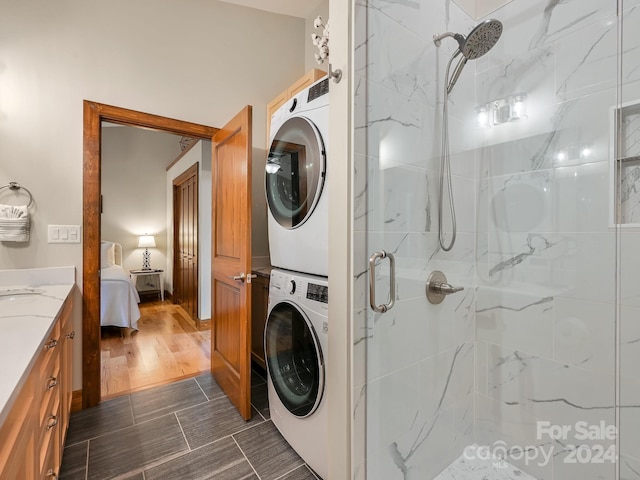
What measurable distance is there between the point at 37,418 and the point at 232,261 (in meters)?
1.25

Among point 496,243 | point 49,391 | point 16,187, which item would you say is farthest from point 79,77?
point 496,243

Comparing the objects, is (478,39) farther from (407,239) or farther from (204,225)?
(204,225)

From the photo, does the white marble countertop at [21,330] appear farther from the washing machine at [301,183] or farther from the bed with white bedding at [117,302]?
the bed with white bedding at [117,302]

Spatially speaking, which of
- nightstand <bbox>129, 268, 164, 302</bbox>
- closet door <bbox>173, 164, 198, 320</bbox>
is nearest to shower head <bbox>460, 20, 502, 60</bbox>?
closet door <bbox>173, 164, 198, 320</bbox>

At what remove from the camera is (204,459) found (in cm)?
159

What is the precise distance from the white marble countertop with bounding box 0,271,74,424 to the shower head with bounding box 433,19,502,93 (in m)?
1.72

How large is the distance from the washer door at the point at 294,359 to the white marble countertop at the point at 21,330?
948mm

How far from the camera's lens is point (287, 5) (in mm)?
2703

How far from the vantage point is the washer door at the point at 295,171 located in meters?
1.42

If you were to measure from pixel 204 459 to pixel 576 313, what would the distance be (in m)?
1.91

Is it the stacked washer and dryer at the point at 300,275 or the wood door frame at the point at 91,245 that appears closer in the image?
the stacked washer and dryer at the point at 300,275

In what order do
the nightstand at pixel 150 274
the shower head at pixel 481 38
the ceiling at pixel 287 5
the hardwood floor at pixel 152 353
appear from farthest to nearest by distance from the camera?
Result: the nightstand at pixel 150 274
the ceiling at pixel 287 5
the hardwood floor at pixel 152 353
the shower head at pixel 481 38

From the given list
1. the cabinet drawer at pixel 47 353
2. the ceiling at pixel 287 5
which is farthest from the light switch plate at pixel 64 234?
the ceiling at pixel 287 5

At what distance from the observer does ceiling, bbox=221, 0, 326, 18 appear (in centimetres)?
259
